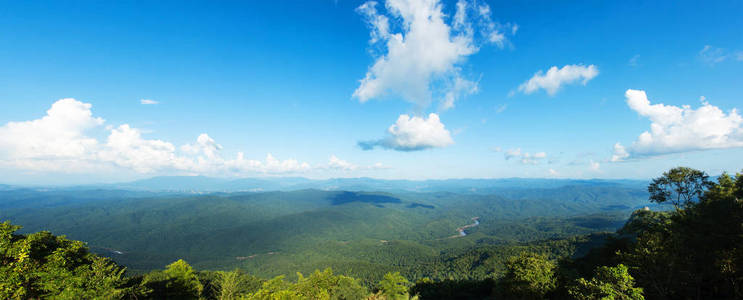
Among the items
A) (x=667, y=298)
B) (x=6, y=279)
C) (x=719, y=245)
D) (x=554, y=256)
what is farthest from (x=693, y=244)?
(x=554, y=256)

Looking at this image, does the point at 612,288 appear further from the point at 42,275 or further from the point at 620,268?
the point at 42,275

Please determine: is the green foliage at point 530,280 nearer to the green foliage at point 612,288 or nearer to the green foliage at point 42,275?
the green foliage at point 612,288

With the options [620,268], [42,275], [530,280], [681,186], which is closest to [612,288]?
[620,268]

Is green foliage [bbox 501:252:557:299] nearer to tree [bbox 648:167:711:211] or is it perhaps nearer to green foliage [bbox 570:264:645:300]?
green foliage [bbox 570:264:645:300]

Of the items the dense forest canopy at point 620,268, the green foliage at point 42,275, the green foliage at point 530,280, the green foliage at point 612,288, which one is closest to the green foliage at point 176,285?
the dense forest canopy at point 620,268

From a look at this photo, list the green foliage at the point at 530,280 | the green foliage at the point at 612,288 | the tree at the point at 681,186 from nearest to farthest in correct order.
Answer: the green foliage at the point at 612,288, the green foliage at the point at 530,280, the tree at the point at 681,186

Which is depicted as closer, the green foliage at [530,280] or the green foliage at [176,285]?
the green foliage at [530,280]

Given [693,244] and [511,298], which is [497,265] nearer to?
[511,298]
